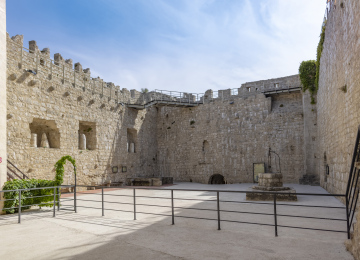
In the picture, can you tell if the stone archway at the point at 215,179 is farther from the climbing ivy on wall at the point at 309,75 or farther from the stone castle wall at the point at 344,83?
the stone castle wall at the point at 344,83

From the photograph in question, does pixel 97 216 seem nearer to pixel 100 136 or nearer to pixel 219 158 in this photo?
pixel 100 136

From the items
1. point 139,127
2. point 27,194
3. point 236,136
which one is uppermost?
point 139,127

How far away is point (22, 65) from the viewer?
11.8m

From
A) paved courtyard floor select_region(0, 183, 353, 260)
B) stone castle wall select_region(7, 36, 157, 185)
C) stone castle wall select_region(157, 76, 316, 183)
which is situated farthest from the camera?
stone castle wall select_region(157, 76, 316, 183)

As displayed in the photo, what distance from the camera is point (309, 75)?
15.3m

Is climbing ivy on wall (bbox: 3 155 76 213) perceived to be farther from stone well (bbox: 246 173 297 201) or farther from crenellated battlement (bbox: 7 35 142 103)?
stone well (bbox: 246 173 297 201)

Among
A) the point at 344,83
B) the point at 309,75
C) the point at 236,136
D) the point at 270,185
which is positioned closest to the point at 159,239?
the point at 344,83

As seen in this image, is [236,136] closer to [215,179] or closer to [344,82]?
[215,179]

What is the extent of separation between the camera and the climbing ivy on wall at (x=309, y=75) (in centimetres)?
1521

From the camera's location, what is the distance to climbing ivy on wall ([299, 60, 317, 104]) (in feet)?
49.9

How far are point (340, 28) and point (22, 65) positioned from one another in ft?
38.6

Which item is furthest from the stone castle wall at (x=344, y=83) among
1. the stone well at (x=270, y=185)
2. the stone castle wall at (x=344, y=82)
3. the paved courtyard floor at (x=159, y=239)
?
the stone well at (x=270, y=185)

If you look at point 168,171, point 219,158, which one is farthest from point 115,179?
point 219,158

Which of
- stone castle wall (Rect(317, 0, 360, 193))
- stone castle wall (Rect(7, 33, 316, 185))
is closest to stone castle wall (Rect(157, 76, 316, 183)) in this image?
stone castle wall (Rect(7, 33, 316, 185))
